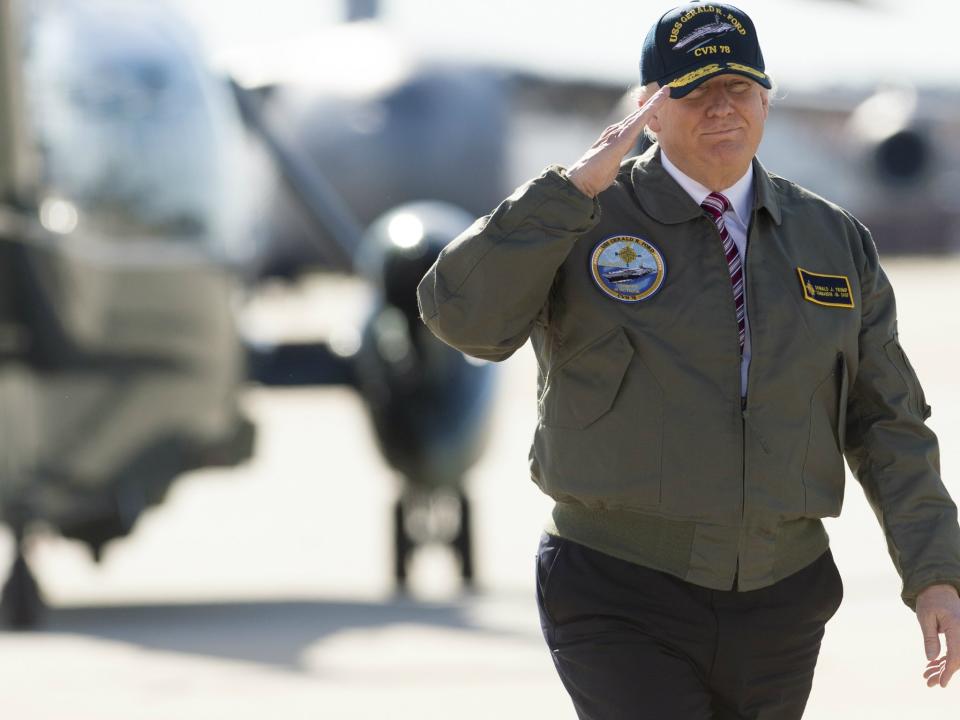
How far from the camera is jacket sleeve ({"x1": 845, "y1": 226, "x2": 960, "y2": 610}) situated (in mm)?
3008

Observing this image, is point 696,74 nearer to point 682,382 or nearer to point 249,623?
point 682,382

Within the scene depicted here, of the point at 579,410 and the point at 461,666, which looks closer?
the point at 579,410

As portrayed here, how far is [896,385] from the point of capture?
3.09m

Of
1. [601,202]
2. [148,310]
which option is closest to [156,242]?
[148,310]

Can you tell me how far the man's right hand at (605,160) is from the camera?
2.84 meters

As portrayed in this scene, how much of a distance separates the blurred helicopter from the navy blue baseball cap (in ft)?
19.6

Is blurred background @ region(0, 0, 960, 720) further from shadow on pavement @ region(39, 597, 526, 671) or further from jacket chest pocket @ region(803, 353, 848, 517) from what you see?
jacket chest pocket @ region(803, 353, 848, 517)

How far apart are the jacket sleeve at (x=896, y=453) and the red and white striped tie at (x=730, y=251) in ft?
0.79

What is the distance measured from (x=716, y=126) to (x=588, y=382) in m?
0.45

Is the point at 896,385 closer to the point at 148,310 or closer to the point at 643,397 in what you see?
the point at 643,397

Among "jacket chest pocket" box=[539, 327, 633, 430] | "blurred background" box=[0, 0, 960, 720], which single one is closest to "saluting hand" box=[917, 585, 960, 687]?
"jacket chest pocket" box=[539, 327, 633, 430]

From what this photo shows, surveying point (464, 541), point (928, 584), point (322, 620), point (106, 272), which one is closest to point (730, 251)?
point (928, 584)

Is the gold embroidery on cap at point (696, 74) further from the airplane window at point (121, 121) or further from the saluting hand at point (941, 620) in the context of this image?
the airplane window at point (121, 121)

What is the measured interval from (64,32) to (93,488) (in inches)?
83.6
